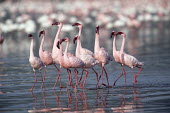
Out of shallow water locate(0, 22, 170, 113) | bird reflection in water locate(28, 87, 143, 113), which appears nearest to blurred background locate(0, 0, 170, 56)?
shallow water locate(0, 22, 170, 113)

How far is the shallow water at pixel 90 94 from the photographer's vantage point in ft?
31.8

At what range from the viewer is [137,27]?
34531mm

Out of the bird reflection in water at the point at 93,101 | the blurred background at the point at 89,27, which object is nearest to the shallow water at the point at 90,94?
the bird reflection in water at the point at 93,101

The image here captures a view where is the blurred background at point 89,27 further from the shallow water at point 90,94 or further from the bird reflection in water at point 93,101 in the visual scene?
the bird reflection in water at point 93,101

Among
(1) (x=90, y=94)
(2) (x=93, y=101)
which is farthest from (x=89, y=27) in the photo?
(2) (x=93, y=101)

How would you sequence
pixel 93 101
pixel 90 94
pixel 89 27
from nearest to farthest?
pixel 93 101 < pixel 90 94 < pixel 89 27

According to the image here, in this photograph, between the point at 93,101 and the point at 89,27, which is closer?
the point at 93,101

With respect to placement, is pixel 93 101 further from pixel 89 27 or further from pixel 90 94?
pixel 89 27

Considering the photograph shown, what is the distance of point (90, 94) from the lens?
1123cm

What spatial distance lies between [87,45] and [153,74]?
9.89 metres

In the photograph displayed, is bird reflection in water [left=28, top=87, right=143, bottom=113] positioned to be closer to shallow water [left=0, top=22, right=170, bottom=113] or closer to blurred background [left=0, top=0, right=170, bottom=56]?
shallow water [left=0, top=22, right=170, bottom=113]

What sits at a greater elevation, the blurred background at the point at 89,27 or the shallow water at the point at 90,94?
the blurred background at the point at 89,27

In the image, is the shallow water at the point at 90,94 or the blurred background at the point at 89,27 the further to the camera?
the blurred background at the point at 89,27

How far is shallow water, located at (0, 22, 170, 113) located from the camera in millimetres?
9680
